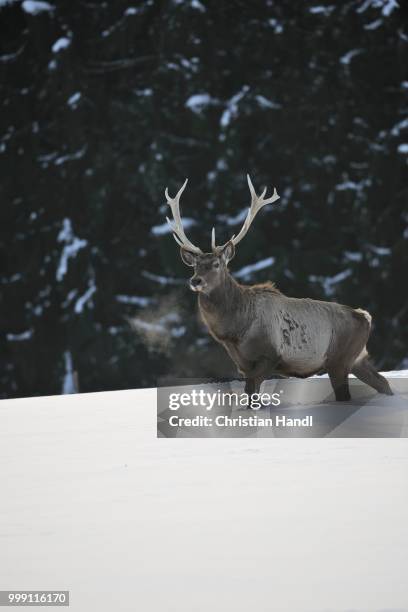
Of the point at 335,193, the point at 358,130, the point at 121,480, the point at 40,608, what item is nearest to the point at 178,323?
the point at 335,193

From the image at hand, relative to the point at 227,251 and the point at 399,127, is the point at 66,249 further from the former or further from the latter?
the point at 227,251

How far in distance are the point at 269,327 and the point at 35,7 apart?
7163 mm

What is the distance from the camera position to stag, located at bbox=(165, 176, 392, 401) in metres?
6.27

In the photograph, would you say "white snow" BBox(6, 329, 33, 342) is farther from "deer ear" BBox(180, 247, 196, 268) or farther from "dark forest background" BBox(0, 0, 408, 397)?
"deer ear" BBox(180, 247, 196, 268)

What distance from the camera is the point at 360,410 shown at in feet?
21.0

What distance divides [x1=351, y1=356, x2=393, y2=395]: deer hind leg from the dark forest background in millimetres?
4776

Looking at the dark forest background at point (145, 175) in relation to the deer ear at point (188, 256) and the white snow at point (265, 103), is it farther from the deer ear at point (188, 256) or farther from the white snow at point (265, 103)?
the deer ear at point (188, 256)

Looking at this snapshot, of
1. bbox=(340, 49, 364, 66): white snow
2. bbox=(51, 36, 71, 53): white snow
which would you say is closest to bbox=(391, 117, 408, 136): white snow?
bbox=(340, 49, 364, 66): white snow

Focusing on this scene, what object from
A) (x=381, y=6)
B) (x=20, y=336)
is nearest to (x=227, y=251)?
(x=20, y=336)

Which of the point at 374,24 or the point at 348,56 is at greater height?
the point at 374,24

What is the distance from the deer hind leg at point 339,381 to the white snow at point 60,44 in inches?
271

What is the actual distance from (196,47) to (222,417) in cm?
695

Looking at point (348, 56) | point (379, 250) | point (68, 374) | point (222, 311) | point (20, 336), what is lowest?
point (68, 374)

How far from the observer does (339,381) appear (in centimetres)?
664
